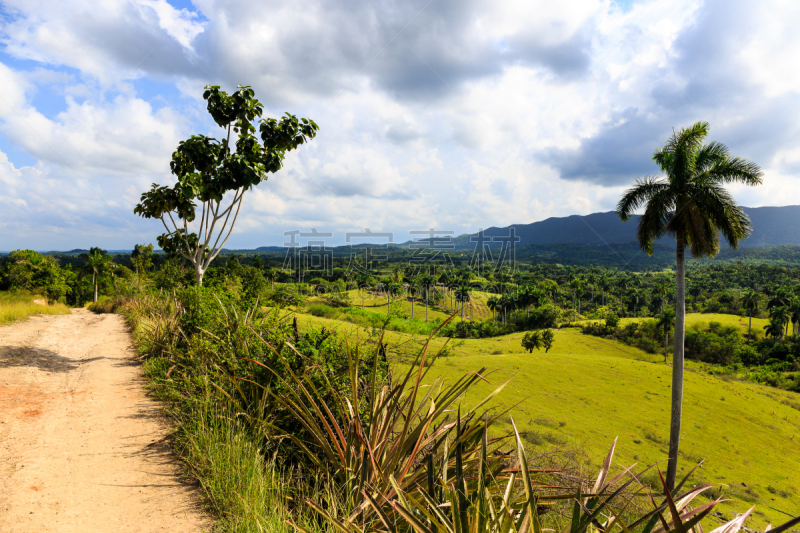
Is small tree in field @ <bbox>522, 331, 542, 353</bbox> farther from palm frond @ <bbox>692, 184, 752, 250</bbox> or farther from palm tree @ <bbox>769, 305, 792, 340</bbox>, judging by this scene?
palm frond @ <bbox>692, 184, 752, 250</bbox>

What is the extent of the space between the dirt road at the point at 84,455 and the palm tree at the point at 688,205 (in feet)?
63.5

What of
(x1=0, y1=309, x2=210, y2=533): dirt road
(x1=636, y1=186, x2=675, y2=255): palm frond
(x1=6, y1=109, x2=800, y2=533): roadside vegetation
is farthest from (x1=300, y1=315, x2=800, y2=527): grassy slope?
(x1=0, y1=309, x2=210, y2=533): dirt road

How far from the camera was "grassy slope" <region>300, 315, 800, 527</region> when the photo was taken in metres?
28.2

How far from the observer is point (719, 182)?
1666 cm

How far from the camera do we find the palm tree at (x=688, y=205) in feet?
52.6

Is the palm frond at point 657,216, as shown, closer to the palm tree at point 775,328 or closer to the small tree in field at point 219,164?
the small tree in field at point 219,164

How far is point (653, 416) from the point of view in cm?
3888

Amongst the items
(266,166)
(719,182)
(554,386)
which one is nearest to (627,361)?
(554,386)

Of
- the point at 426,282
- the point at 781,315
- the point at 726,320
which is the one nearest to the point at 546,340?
the point at 426,282

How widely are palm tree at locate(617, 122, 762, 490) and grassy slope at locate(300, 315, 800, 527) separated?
10524mm

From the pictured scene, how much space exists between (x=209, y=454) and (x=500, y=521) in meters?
2.74

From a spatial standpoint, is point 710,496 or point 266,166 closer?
point 266,166

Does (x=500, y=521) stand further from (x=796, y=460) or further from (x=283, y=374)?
(x=796, y=460)

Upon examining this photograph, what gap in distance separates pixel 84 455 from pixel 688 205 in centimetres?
2109
